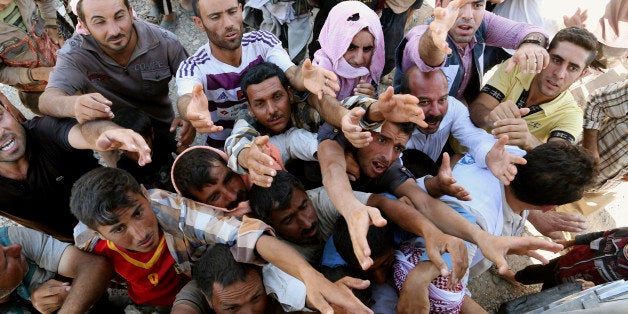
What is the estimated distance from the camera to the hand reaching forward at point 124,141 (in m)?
1.97

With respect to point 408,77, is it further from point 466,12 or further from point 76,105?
point 76,105

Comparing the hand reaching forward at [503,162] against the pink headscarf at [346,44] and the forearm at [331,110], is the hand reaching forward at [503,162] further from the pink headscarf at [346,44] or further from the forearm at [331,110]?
the pink headscarf at [346,44]

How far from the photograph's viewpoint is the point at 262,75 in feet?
8.30

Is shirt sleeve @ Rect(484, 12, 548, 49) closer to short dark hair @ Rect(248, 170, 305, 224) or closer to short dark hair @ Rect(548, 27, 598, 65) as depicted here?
short dark hair @ Rect(548, 27, 598, 65)

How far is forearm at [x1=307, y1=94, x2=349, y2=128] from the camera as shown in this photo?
7.45 ft

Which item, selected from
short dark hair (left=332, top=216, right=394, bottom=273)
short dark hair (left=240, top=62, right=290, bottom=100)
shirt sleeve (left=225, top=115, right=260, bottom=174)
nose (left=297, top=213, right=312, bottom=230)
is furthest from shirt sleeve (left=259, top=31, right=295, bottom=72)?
short dark hair (left=332, top=216, right=394, bottom=273)

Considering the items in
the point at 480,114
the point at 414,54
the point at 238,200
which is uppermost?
the point at 414,54

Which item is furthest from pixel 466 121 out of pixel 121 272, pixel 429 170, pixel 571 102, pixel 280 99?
pixel 121 272

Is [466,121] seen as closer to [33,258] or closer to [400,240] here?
[400,240]

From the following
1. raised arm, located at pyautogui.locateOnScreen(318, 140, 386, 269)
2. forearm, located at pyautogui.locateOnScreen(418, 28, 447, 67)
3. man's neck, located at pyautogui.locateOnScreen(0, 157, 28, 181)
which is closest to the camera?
raised arm, located at pyautogui.locateOnScreen(318, 140, 386, 269)

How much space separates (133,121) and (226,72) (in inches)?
25.7

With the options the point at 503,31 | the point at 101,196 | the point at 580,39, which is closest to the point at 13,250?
the point at 101,196

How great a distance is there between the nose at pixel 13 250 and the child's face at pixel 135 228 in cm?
39

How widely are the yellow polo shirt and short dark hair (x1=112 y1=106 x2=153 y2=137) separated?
2202 millimetres
